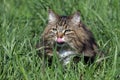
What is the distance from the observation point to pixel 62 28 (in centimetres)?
543

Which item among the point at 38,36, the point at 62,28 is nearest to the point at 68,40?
the point at 62,28

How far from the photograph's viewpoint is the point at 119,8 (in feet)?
20.8

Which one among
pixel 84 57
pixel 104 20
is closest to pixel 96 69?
pixel 84 57

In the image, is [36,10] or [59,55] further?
[36,10]

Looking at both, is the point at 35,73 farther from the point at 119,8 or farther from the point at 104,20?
the point at 119,8

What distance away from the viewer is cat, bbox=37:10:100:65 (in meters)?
5.35

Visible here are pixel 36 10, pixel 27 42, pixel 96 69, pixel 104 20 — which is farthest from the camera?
pixel 36 10

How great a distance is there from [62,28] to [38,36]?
54 centimetres

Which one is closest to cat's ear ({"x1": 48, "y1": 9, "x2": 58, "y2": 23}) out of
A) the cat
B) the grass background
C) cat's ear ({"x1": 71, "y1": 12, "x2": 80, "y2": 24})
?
the cat

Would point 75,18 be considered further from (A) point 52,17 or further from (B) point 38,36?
(B) point 38,36

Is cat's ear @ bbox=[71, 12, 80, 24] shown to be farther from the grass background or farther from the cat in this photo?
the grass background

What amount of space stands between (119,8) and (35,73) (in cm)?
188

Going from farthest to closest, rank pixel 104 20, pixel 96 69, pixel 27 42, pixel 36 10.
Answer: pixel 36 10, pixel 104 20, pixel 27 42, pixel 96 69

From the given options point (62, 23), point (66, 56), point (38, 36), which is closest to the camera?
point (66, 56)
